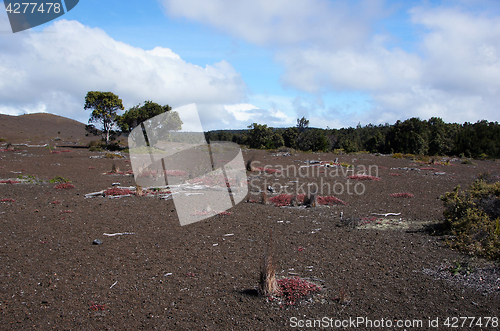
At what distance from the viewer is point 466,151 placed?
154 ft

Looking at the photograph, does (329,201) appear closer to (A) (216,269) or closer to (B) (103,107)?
(A) (216,269)

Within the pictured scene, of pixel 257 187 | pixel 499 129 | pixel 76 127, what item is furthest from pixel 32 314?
pixel 76 127

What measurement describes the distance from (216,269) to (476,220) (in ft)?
19.4

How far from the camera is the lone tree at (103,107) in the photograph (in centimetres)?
3766

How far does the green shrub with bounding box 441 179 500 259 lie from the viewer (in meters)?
6.12

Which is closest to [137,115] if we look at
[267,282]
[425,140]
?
[267,282]

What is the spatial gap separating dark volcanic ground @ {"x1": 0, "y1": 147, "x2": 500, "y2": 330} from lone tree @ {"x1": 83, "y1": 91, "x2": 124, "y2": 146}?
2968 centimetres

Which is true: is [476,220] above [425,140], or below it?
below

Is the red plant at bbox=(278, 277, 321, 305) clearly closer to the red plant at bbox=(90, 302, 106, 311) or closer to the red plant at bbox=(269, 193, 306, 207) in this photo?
the red plant at bbox=(90, 302, 106, 311)

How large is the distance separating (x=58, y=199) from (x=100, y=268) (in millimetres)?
7503

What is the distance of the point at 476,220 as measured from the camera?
22.2 ft

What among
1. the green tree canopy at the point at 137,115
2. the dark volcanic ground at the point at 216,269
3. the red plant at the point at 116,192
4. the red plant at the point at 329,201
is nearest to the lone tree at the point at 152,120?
the green tree canopy at the point at 137,115

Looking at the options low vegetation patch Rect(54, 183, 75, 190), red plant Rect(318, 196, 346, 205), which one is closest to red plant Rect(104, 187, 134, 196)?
low vegetation patch Rect(54, 183, 75, 190)

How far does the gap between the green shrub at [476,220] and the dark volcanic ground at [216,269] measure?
34 cm
